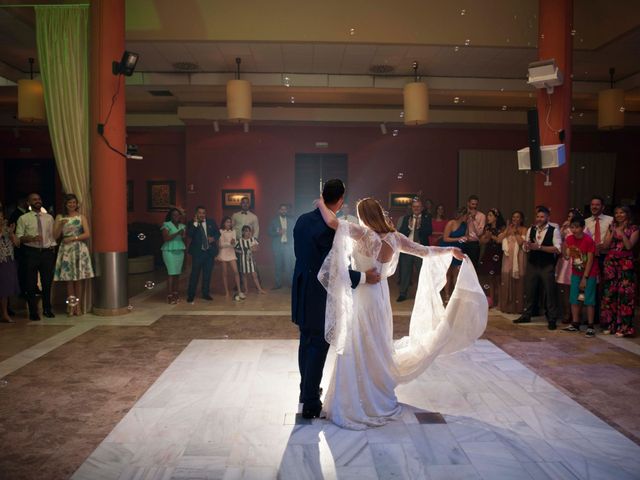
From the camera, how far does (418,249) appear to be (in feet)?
12.3

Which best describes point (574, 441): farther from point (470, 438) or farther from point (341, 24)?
point (341, 24)

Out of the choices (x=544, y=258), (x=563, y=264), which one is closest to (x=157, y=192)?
(x=544, y=258)

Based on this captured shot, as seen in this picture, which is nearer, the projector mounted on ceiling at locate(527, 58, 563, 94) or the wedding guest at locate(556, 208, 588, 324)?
the wedding guest at locate(556, 208, 588, 324)

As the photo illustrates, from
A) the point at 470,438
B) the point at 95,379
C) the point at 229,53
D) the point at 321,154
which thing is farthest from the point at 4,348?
the point at 321,154

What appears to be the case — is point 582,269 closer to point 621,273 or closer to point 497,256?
point 621,273

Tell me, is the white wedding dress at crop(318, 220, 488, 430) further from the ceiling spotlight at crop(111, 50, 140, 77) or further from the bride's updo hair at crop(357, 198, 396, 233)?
the ceiling spotlight at crop(111, 50, 140, 77)

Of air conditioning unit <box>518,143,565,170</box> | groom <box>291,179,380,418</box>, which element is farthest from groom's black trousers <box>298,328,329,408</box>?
air conditioning unit <box>518,143,565,170</box>

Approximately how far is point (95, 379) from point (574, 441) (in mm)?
3525

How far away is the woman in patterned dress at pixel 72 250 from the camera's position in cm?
681

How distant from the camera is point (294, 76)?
10695 mm

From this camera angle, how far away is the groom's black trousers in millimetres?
3514

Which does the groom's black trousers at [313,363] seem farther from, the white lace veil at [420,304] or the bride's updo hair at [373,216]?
the bride's updo hair at [373,216]

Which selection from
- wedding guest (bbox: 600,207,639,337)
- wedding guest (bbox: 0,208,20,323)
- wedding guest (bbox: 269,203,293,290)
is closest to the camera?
wedding guest (bbox: 600,207,639,337)

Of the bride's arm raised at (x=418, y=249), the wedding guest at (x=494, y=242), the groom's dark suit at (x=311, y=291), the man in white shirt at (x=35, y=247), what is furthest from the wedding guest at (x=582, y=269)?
the man in white shirt at (x=35, y=247)
